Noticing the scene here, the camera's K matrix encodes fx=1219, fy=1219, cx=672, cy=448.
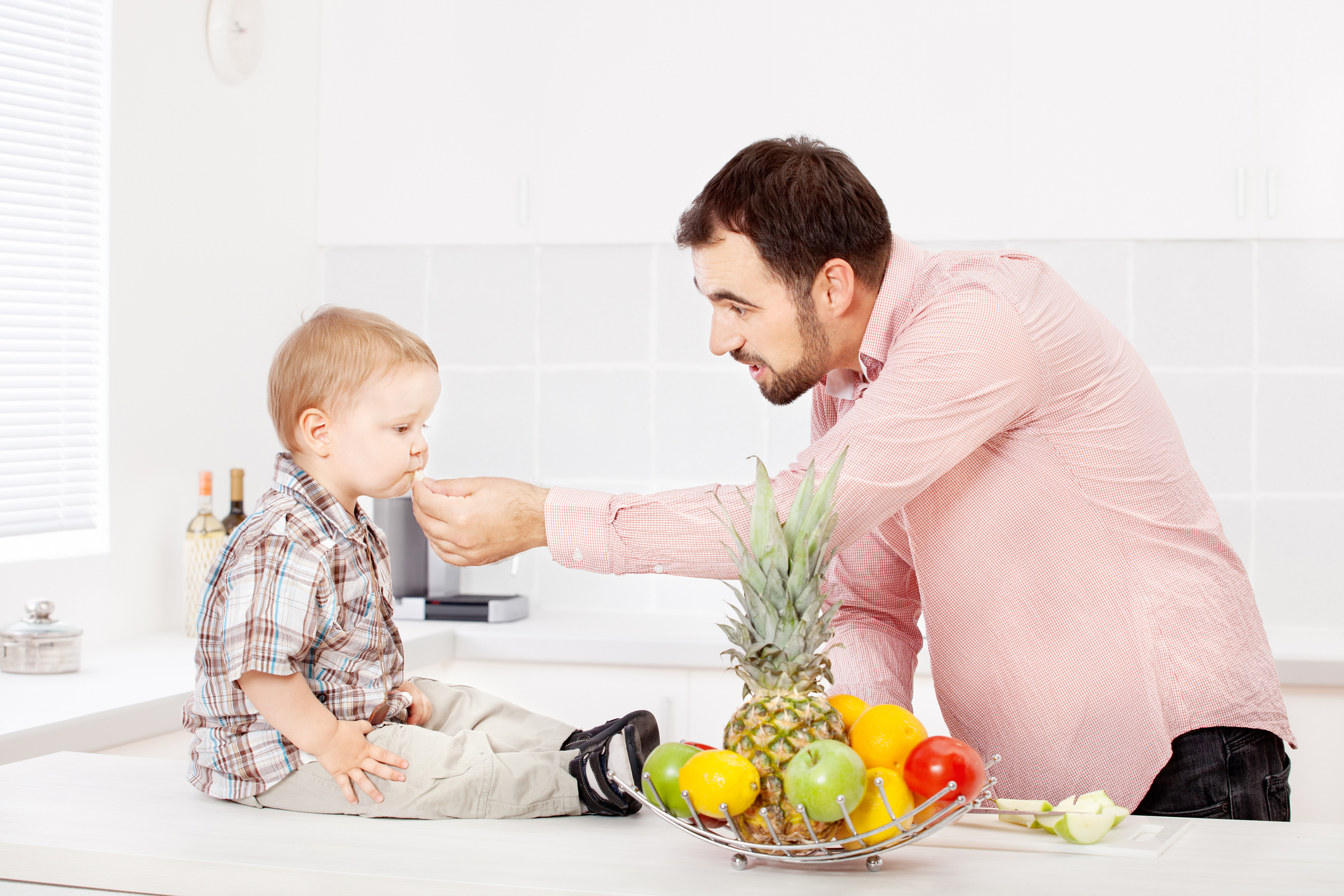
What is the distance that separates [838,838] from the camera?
990mm

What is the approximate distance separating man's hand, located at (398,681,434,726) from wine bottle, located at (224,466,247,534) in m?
1.29

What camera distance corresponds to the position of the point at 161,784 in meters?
1.32

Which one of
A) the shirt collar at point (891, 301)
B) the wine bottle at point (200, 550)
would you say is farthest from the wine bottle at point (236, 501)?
the shirt collar at point (891, 301)

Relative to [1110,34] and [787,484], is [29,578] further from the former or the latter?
[1110,34]

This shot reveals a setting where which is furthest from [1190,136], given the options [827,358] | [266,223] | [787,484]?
[266,223]

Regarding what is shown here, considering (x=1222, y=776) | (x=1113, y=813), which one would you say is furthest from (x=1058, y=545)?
(x=1113, y=813)

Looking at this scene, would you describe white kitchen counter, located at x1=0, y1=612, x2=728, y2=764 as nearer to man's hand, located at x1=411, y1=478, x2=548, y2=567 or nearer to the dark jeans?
man's hand, located at x1=411, y1=478, x2=548, y2=567

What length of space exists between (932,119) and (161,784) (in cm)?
229

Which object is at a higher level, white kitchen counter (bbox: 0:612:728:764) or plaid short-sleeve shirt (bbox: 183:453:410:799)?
plaid short-sleeve shirt (bbox: 183:453:410:799)

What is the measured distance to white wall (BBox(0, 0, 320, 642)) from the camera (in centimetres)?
254

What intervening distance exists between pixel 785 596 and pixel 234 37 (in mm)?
2452

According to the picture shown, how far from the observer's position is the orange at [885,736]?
101 cm

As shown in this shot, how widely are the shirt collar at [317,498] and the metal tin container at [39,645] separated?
1025 millimetres

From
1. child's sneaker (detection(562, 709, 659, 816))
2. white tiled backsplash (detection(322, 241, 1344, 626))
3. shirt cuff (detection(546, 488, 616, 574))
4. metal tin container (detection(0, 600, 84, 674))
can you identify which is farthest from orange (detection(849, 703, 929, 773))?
white tiled backsplash (detection(322, 241, 1344, 626))
